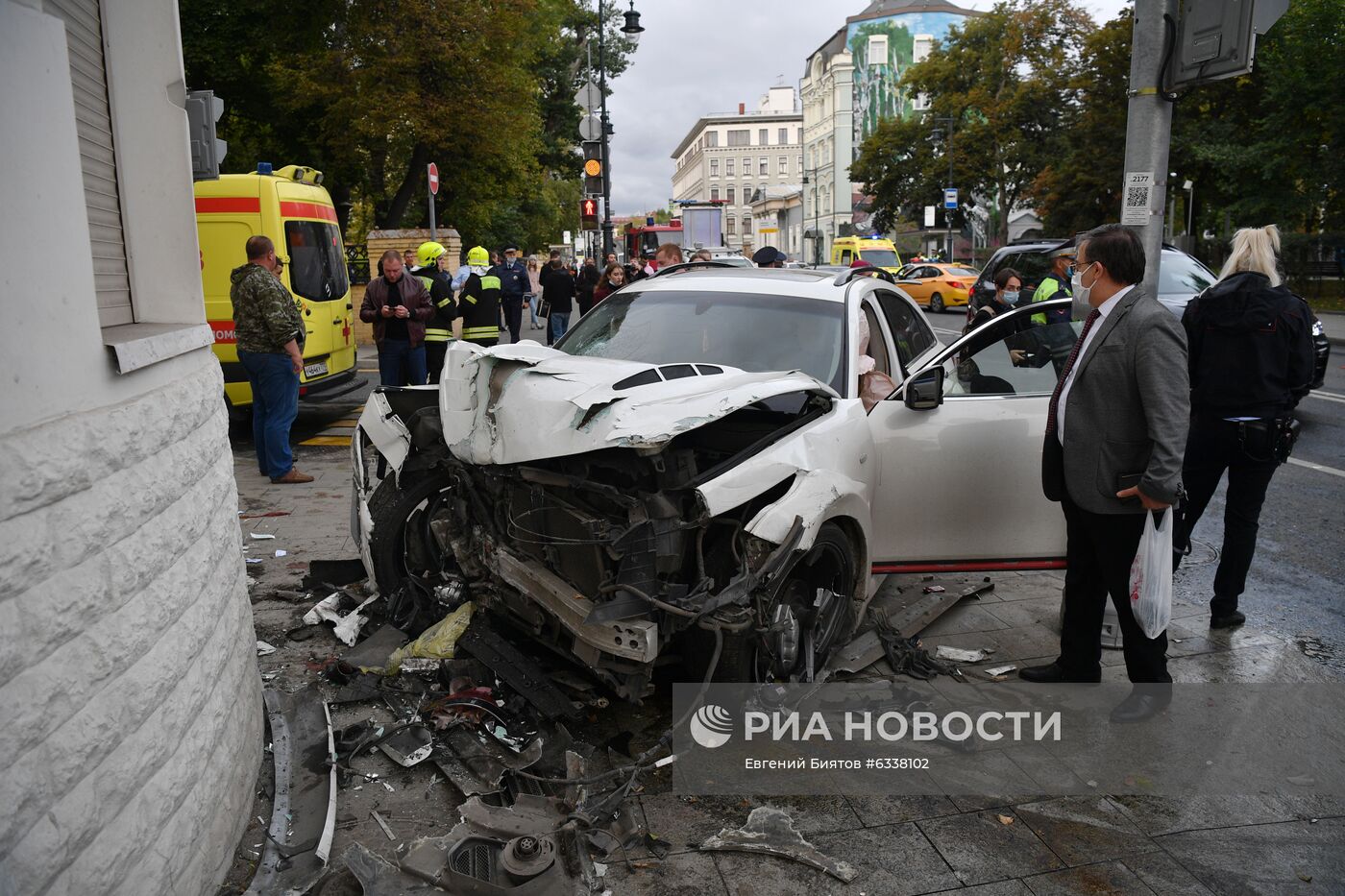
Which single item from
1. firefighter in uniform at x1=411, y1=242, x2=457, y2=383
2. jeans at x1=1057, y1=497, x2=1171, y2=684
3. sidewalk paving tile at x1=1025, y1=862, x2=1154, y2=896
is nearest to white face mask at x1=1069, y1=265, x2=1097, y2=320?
jeans at x1=1057, y1=497, x2=1171, y2=684

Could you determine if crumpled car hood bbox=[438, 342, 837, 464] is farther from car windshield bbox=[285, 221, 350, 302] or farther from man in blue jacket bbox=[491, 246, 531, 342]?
man in blue jacket bbox=[491, 246, 531, 342]

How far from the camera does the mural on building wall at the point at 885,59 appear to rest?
8794 centimetres

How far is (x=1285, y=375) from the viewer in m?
4.99

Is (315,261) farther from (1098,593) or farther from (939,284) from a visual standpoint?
(939,284)

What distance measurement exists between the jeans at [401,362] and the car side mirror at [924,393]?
6.28 m

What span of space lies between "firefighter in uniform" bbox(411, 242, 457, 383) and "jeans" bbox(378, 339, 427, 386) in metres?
0.12

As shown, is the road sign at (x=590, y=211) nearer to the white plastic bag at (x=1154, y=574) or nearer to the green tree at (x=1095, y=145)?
the white plastic bag at (x=1154, y=574)

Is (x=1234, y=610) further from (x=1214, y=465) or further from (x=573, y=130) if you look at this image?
(x=573, y=130)

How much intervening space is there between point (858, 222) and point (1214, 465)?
70898 mm

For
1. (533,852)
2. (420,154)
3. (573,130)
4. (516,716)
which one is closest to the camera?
(533,852)

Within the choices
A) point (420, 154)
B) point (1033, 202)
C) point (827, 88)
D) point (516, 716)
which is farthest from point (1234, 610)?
point (827, 88)

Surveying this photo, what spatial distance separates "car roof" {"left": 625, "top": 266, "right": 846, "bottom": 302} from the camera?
5320mm

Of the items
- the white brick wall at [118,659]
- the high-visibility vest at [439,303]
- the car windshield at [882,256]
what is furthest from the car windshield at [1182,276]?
the car windshield at [882,256]

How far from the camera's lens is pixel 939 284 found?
30047 mm
